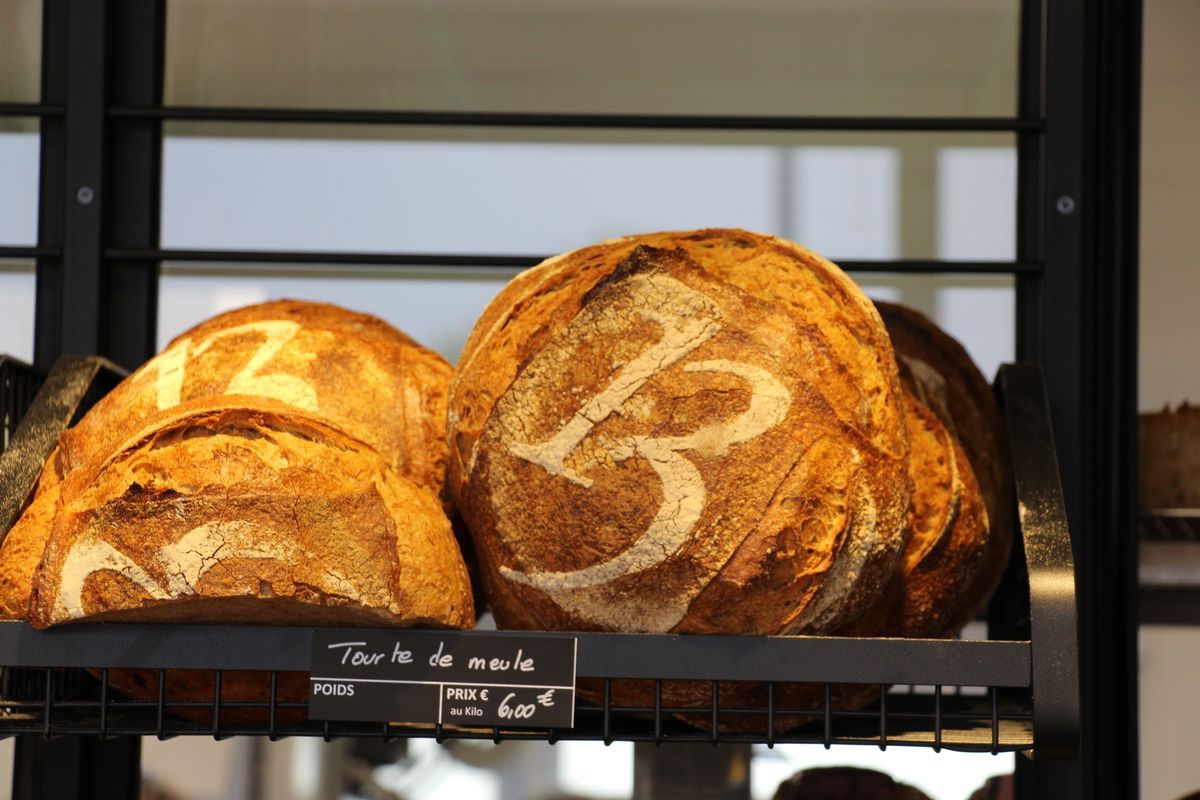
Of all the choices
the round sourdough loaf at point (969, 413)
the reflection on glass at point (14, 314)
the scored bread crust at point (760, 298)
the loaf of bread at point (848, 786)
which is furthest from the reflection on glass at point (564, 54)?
the loaf of bread at point (848, 786)

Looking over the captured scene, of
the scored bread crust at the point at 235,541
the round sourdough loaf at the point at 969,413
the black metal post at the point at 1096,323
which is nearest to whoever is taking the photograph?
the scored bread crust at the point at 235,541

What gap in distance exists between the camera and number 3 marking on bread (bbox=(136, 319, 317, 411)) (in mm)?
1114

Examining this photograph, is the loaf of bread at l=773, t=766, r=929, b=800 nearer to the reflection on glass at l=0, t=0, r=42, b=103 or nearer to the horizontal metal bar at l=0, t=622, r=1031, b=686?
the horizontal metal bar at l=0, t=622, r=1031, b=686

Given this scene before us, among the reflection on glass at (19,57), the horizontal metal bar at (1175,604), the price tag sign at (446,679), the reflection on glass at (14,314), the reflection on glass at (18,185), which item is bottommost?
the price tag sign at (446,679)

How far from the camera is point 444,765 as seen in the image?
5.11 ft

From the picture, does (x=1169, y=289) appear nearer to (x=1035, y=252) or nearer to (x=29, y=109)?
(x=1035, y=252)

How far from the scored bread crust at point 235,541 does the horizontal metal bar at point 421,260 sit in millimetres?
498

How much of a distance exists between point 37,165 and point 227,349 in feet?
1.87

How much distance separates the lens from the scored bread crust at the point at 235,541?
91cm

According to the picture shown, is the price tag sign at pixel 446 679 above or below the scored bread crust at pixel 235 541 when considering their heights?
below

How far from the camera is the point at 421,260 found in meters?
1.44

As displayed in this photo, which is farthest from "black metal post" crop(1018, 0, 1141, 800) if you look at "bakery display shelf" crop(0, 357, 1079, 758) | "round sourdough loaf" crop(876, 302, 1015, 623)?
"bakery display shelf" crop(0, 357, 1079, 758)

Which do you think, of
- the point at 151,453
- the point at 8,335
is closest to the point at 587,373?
the point at 151,453

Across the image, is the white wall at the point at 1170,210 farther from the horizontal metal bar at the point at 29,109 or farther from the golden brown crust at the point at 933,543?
the horizontal metal bar at the point at 29,109
